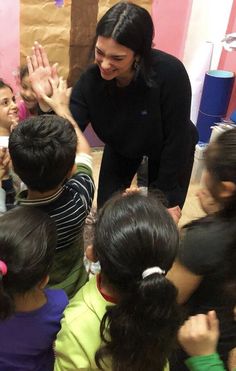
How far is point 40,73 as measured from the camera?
1.47m

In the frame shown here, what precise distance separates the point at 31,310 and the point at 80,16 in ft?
6.81

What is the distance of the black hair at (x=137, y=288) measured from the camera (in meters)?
0.77

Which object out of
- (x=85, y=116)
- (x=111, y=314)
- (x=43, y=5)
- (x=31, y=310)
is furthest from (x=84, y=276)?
(x=43, y=5)

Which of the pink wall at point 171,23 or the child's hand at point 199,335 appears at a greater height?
the pink wall at point 171,23

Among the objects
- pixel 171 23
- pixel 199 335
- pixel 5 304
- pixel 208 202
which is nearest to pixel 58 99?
pixel 208 202

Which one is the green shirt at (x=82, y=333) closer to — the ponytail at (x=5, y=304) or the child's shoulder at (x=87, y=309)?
the child's shoulder at (x=87, y=309)

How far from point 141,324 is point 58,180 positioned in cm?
44

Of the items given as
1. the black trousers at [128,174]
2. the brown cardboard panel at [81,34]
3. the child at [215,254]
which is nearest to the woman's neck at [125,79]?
the black trousers at [128,174]

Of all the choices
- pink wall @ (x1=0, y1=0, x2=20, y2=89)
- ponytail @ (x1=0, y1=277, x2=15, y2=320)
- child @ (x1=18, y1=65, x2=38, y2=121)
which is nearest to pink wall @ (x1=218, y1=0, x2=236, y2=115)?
pink wall @ (x1=0, y1=0, x2=20, y2=89)

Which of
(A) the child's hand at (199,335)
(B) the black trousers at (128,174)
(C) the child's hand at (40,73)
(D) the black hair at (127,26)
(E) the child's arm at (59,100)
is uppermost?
(D) the black hair at (127,26)

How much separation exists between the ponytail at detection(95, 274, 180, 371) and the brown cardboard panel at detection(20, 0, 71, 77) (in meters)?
2.06

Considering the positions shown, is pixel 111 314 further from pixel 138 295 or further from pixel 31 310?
pixel 31 310

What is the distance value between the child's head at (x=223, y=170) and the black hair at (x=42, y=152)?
A: 354mm

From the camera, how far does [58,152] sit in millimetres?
1037
